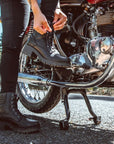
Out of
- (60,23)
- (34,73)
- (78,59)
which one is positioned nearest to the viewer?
(78,59)

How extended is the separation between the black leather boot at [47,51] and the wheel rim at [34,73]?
194mm

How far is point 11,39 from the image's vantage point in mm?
1897

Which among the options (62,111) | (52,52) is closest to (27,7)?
(52,52)

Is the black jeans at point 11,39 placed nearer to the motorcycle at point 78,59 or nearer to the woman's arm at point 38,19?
the woman's arm at point 38,19

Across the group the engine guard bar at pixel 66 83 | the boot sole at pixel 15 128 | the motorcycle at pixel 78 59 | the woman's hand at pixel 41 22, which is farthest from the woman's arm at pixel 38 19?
the boot sole at pixel 15 128

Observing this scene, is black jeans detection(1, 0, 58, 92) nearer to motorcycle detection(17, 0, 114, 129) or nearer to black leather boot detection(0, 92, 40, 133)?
black leather boot detection(0, 92, 40, 133)

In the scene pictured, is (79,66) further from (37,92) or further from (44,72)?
(37,92)

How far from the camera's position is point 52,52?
211 cm

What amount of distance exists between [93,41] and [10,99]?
67 centimetres

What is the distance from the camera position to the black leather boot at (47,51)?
81.1 inches

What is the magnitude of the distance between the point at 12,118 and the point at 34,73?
0.75 metres

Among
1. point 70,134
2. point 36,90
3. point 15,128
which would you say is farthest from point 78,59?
point 36,90

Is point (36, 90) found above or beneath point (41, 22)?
beneath

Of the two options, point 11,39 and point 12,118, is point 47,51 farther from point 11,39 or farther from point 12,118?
point 12,118
